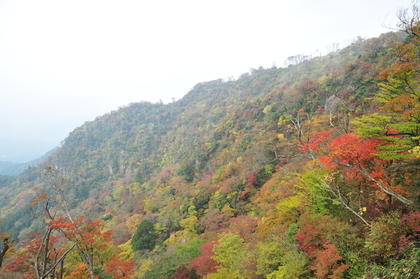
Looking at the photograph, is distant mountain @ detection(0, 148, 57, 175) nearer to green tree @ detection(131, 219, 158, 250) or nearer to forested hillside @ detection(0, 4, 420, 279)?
forested hillside @ detection(0, 4, 420, 279)

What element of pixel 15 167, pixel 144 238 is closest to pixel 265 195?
pixel 144 238

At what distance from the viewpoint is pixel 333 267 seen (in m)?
7.71

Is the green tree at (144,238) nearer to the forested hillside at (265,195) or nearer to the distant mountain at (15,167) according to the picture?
the forested hillside at (265,195)

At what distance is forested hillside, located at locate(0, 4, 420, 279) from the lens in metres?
7.77

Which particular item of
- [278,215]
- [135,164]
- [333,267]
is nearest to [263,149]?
[278,215]

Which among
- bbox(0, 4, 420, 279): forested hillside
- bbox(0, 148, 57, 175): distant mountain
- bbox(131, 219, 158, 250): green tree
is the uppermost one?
bbox(0, 148, 57, 175): distant mountain

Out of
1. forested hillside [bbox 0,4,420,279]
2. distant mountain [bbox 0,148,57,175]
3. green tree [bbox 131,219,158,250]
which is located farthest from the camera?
distant mountain [bbox 0,148,57,175]

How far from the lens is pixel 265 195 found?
19078mm

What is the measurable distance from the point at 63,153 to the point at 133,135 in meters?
30.3

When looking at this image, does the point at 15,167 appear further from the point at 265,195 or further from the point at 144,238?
the point at 265,195

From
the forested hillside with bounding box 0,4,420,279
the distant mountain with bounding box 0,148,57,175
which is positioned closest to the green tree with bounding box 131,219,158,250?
the forested hillside with bounding box 0,4,420,279

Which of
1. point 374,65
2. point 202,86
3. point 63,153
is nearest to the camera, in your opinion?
point 374,65

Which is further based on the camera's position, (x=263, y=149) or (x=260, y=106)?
(x=260, y=106)

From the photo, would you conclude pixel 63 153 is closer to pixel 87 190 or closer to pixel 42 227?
pixel 87 190
